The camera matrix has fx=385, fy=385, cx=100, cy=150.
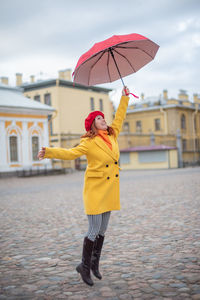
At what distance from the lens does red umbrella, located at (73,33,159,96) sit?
423 centimetres

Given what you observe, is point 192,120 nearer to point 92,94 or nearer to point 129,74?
point 92,94

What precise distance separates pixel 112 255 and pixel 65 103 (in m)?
35.5

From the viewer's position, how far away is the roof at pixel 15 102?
93.9 ft

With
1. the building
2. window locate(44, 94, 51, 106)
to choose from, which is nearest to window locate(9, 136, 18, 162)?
the building

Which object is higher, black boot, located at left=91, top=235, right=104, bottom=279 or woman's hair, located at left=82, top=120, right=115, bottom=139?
woman's hair, located at left=82, top=120, right=115, bottom=139

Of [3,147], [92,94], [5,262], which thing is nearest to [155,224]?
[5,262]

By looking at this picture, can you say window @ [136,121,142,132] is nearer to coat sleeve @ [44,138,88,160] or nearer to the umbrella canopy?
the umbrella canopy

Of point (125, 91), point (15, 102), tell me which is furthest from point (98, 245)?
point (15, 102)

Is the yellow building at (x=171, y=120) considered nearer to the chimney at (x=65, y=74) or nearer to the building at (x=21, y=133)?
the chimney at (x=65, y=74)

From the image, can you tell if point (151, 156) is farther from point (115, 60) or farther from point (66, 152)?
point (66, 152)

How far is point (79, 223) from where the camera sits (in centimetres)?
736

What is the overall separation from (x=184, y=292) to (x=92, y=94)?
1603 inches

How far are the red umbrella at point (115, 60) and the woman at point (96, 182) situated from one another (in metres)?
0.62

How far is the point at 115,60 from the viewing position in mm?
4594
